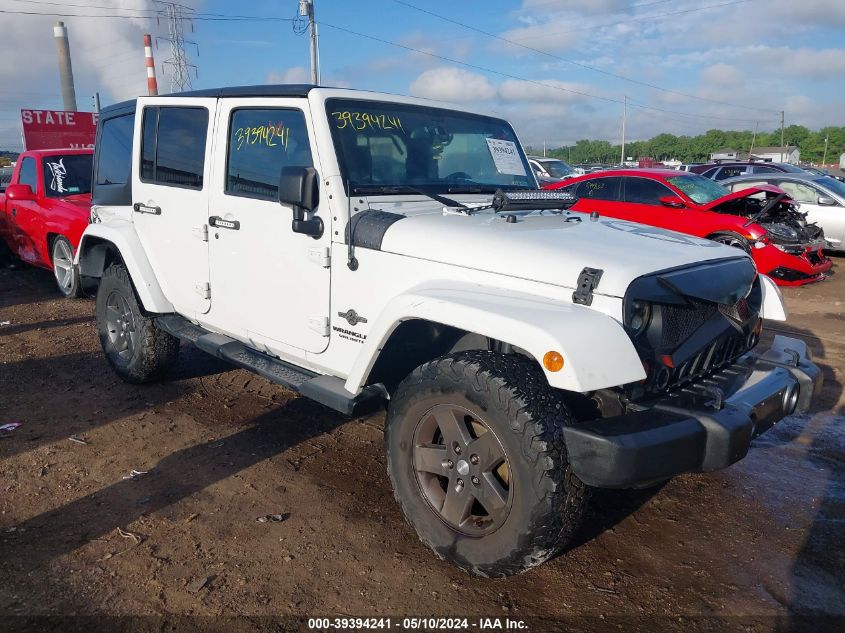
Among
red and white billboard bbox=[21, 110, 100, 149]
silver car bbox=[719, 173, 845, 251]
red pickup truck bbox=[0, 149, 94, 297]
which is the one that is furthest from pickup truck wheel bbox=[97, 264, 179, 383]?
red and white billboard bbox=[21, 110, 100, 149]

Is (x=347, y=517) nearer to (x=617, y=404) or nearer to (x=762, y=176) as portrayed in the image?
(x=617, y=404)

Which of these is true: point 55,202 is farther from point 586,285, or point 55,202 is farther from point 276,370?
point 586,285

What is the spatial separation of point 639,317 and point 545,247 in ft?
1.59

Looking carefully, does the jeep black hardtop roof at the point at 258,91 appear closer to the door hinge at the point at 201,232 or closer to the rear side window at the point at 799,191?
the door hinge at the point at 201,232

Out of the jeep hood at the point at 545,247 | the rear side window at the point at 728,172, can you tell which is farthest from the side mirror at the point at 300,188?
the rear side window at the point at 728,172

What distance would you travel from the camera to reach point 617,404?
270cm

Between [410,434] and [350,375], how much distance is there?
46 cm

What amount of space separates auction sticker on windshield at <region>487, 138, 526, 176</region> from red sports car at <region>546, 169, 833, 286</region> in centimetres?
453

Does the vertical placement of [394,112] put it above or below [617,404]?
above

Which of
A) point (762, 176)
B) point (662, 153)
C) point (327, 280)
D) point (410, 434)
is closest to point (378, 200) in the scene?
point (327, 280)

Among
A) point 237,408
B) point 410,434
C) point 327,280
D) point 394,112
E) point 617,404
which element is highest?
point 394,112

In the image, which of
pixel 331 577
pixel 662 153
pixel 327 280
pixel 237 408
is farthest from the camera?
pixel 662 153

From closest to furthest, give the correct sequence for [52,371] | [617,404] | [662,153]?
[617,404] → [52,371] → [662,153]

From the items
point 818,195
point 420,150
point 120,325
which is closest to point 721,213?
point 818,195
